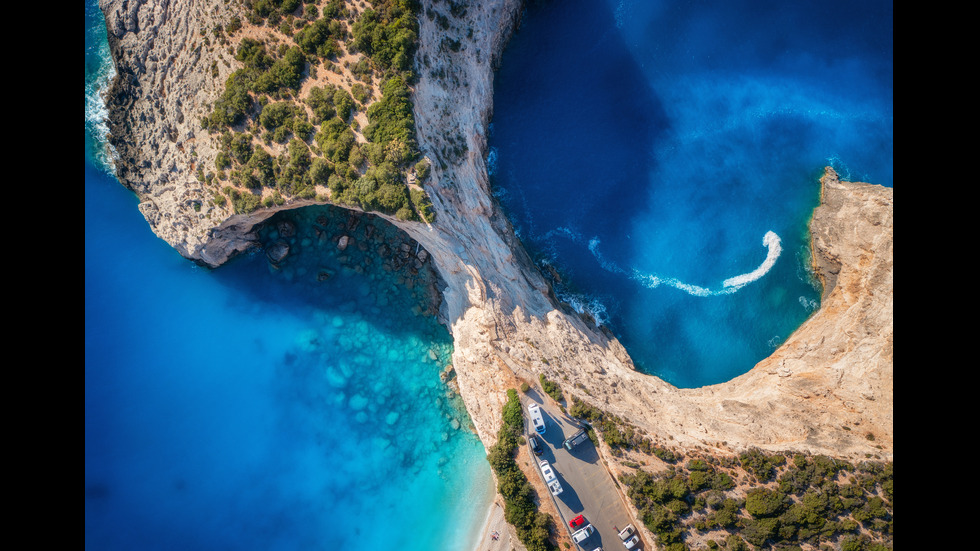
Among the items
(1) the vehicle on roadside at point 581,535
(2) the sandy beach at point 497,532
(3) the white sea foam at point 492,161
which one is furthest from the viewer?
(3) the white sea foam at point 492,161

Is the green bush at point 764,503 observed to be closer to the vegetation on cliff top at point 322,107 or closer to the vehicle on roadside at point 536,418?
the vehicle on roadside at point 536,418

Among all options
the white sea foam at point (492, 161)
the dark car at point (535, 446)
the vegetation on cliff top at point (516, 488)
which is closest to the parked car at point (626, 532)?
the vegetation on cliff top at point (516, 488)

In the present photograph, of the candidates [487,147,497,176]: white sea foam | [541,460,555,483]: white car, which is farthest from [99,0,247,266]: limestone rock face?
[541,460,555,483]: white car

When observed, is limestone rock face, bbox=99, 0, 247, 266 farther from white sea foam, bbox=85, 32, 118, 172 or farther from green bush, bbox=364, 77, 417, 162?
green bush, bbox=364, 77, 417, 162

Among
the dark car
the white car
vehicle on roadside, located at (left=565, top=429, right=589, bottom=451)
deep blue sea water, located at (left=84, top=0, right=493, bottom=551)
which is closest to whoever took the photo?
the white car

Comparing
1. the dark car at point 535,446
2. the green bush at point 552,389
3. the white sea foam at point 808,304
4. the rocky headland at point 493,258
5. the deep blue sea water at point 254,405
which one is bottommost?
the deep blue sea water at point 254,405
